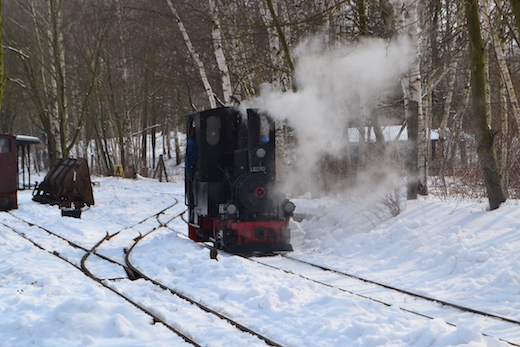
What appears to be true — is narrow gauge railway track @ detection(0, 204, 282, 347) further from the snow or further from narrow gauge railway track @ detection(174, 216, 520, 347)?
narrow gauge railway track @ detection(174, 216, 520, 347)

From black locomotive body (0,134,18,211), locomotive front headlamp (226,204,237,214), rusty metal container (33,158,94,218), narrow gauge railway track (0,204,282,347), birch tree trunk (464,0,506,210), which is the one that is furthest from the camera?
rusty metal container (33,158,94,218)

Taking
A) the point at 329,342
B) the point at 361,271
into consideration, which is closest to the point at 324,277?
the point at 361,271

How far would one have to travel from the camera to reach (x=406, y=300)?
5.95 meters

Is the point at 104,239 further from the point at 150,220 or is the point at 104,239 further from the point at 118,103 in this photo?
the point at 118,103

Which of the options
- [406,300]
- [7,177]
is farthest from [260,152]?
[7,177]

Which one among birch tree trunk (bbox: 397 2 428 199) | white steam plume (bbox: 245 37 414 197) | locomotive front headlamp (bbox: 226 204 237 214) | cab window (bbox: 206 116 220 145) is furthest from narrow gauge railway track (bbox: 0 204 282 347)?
birch tree trunk (bbox: 397 2 428 199)

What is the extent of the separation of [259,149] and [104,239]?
4354 mm

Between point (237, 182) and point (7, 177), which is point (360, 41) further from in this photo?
point (7, 177)

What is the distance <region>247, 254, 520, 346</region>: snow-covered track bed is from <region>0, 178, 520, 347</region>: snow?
4cm

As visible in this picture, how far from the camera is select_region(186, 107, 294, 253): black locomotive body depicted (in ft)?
29.1

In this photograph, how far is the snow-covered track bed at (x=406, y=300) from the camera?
4918 millimetres

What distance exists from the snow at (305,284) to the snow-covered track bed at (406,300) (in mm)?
Result: 35

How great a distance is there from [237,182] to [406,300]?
154 inches

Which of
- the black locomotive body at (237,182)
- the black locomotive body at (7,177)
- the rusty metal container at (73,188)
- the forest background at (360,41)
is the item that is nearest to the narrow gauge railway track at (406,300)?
the black locomotive body at (237,182)
